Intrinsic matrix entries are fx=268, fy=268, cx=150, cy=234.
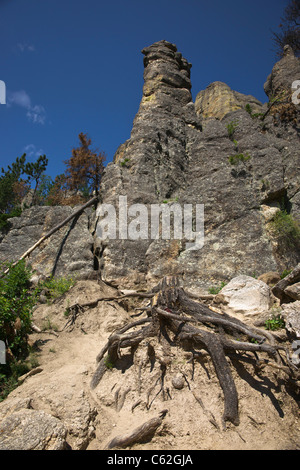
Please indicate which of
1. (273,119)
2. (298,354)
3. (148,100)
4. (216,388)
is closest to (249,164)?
(273,119)

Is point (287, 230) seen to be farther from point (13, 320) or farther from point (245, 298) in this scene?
point (13, 320)

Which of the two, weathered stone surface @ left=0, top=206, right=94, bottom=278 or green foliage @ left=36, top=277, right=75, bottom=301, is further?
weathered stone surface @ left=0, top=206, right=94, bottom=278

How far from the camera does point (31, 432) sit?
3.39 metres

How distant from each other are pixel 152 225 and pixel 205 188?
287 cm

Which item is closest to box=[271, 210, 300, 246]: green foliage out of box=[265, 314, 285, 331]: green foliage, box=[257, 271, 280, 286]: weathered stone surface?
box=[257, 271, 280, 286]: weathered stone surface

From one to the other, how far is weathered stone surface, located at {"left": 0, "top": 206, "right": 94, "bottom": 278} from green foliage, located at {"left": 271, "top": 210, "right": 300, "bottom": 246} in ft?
24.3

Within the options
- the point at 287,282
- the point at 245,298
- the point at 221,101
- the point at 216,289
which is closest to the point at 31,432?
the point at 245,298

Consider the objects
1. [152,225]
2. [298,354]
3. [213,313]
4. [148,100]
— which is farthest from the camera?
[148,100]

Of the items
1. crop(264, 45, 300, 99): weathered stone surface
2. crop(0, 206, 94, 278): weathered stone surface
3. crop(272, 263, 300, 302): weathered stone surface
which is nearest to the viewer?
crop(272, 263, 300, 302): weathered stone surface

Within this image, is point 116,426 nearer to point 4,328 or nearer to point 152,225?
point 4,328

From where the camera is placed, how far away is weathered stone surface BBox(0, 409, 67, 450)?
3242 millimetres

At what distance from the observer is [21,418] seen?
3598 millimetres

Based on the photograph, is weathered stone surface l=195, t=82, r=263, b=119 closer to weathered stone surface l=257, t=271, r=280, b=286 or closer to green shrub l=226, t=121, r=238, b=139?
green shrub l=226, t=121, r=238, b=139
